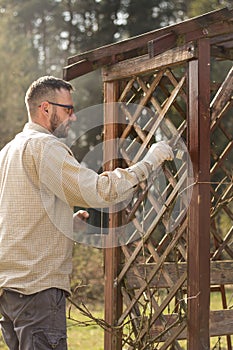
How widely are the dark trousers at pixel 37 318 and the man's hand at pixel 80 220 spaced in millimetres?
476

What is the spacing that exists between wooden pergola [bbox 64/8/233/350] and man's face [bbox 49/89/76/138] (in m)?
0.64

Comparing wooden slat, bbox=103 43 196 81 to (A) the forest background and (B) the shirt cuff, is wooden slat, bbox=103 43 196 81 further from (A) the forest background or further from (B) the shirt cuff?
(A) the forest background

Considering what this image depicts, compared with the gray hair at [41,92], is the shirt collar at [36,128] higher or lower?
lower

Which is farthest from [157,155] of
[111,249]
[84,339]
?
[84,339]

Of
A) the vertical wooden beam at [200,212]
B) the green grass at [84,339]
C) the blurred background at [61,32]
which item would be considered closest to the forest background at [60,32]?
the blurred background at [61,32]

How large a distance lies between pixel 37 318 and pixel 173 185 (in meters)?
1.52

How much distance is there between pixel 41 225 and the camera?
3.72m

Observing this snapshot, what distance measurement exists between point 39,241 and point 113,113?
6.38 ft

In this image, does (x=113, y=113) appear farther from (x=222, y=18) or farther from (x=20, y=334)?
(x=20, y=334)

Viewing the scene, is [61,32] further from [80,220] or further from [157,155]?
[157,155]

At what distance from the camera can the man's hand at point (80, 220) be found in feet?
13.5

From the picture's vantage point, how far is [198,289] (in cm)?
445

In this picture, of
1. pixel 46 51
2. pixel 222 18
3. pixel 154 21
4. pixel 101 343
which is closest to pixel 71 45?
pixel 46 51

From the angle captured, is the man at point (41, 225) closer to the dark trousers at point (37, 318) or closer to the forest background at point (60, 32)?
the dark trousers at point (37, 318)
